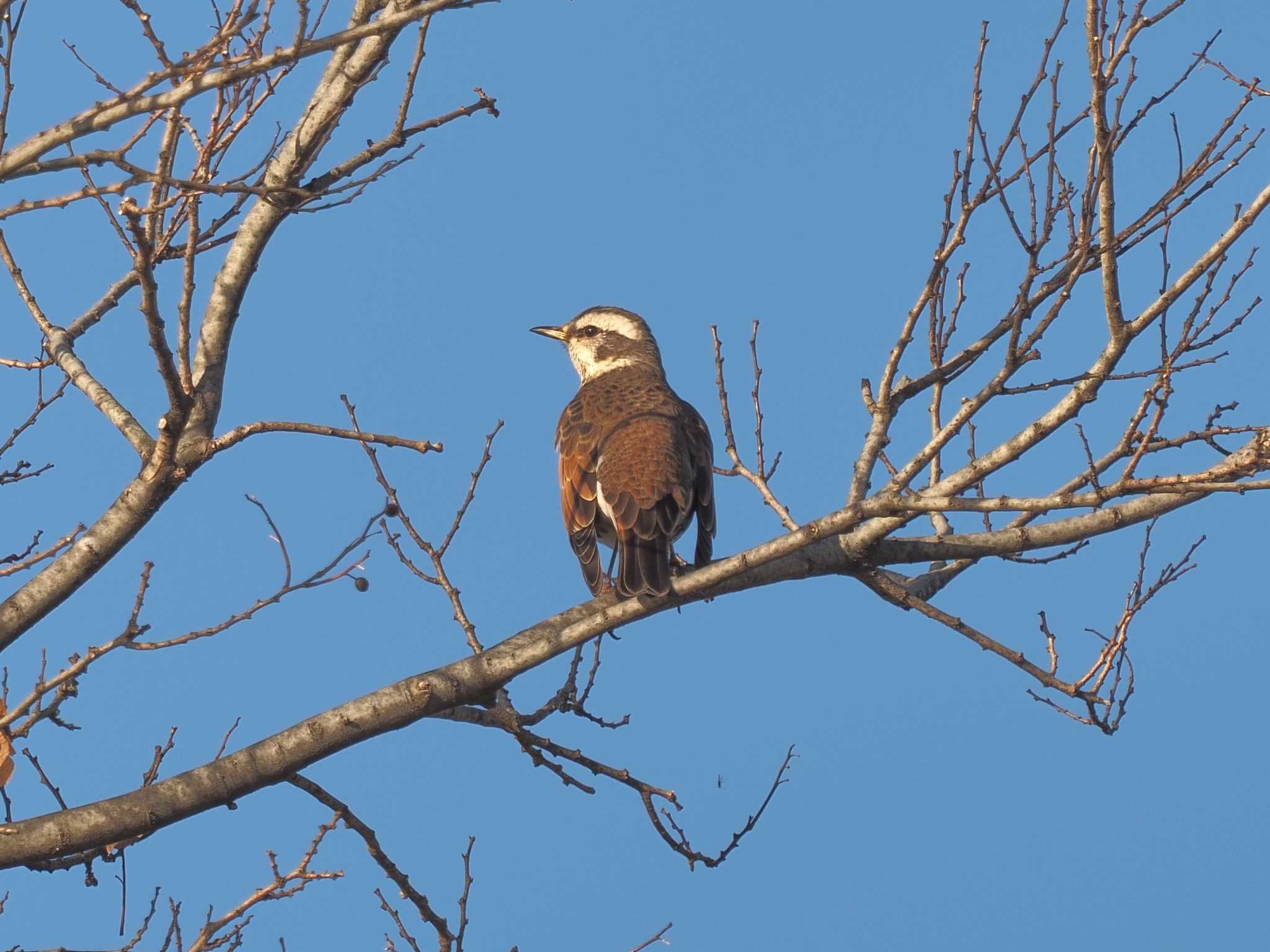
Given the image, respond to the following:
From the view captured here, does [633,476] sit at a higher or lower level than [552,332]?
lower

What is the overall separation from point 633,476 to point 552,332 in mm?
2483

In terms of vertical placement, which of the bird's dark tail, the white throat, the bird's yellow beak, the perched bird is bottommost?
the bird's dark tail

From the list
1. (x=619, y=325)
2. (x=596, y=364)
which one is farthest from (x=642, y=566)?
(x=619, y=325)

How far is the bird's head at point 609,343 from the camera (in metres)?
9.27

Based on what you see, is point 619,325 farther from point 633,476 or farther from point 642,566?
point 642,566

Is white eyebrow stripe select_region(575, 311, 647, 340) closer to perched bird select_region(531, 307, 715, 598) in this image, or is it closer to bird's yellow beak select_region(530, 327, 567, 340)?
bird's yellow beak select_region(530, 327, 567, 340)

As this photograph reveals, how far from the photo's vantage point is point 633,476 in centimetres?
740

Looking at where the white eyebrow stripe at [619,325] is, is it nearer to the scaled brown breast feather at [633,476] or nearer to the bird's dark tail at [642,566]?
the scaled brown breast feather at [633,476]

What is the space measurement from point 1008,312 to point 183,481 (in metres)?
3.64

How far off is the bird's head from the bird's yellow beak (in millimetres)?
35

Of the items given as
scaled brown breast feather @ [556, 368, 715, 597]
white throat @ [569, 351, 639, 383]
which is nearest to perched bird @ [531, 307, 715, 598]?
scaled brown breast feather @ [556, 368, 715, 597]

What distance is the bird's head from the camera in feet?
30.4

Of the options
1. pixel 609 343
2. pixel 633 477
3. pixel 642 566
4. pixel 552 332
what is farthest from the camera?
pixel 552 332

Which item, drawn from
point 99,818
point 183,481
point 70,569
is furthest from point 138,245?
point 99,818
